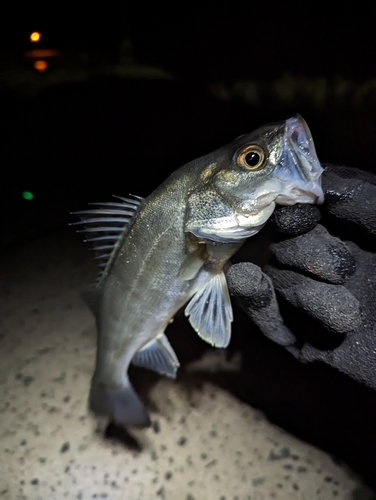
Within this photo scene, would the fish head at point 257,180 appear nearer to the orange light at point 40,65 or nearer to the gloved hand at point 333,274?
the gloved hand at point 333,274

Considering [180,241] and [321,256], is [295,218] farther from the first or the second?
[180,241]

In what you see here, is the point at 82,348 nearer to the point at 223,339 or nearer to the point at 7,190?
the point at 223,339

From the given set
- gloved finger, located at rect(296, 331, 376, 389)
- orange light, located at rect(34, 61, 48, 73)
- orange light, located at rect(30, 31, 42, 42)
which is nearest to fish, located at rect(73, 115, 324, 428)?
gloved finger, located at rect(296, 331, 376, 389)

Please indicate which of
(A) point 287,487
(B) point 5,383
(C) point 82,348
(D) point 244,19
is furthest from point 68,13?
(A) point 287,487

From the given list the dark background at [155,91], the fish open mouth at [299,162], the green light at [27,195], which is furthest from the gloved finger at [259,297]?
the green light at [27,195]

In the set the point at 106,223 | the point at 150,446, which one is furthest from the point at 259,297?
the point at 150,446

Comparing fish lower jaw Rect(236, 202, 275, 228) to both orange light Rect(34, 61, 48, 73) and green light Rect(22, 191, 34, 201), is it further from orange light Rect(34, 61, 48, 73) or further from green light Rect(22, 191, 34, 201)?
green light Rect(22, 191, 34, 201)

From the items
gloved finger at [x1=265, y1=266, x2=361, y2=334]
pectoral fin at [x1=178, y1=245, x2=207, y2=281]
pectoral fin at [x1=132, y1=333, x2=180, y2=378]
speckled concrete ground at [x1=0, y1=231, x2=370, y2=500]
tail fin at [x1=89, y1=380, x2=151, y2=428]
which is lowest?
speckled concrete ground at [x1=0, y1=231, x2=370, y2=500]
